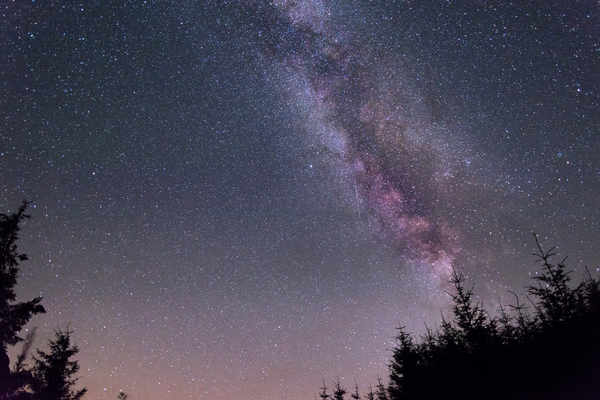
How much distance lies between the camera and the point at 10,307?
13711 mm

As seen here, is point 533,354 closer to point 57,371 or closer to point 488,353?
point 488,353

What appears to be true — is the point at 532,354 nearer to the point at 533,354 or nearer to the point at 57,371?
the point at 533,354

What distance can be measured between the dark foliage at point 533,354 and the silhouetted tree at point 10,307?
21.2 metres

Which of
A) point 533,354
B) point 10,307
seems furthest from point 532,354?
point 10,307

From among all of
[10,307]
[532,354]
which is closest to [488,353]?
[532,354]

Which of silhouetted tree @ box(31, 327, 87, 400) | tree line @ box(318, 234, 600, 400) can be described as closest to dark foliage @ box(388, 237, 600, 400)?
tree line @ box(318, 234, 600, 400)

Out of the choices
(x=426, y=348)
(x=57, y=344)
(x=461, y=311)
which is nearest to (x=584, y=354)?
(x=461, y=311)

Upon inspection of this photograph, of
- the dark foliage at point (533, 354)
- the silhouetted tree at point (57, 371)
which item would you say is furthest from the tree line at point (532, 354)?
the silhouetted tree at point (57, 371)

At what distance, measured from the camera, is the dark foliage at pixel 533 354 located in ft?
47.2

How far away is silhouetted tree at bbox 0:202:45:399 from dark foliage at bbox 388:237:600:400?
69.6 ft

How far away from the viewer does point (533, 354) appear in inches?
628

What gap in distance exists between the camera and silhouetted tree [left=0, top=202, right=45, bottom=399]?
44.4 ft

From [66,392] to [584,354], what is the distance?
85.7ft

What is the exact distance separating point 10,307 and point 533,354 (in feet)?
78.6
